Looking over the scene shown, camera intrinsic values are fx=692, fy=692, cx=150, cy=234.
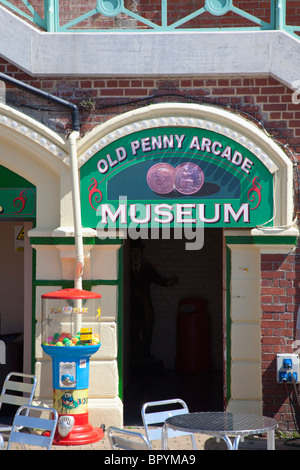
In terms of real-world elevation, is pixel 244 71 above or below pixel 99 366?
above

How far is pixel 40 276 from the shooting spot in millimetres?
7695

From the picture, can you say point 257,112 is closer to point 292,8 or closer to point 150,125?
point 150,125

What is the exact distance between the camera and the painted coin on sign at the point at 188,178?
7.53 meters

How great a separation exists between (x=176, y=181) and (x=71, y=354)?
2.16m

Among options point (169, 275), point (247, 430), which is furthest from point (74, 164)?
point (169, 275)

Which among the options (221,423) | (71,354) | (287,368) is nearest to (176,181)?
(71,354)

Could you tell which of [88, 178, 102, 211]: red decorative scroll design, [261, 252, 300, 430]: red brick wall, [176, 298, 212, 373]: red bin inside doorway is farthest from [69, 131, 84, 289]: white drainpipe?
[176, 298, 212, 373]: red bin inside doorway

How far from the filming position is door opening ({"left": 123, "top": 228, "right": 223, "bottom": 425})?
11.1 m

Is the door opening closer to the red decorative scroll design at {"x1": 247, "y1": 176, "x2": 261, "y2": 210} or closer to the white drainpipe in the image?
the white drainpipe

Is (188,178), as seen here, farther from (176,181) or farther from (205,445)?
(205,445)

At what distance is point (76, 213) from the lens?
7.38m

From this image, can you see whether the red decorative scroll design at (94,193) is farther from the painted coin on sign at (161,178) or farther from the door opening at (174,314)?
the door opening at (174,314)

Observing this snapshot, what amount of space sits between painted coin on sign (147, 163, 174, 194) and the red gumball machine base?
2.51 m

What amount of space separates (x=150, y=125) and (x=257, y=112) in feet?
3.86
